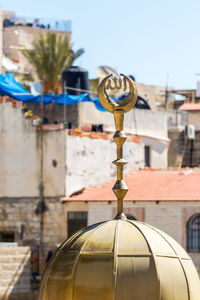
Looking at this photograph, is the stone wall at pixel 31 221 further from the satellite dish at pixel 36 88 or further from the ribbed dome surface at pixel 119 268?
the ribbed dome surface at pixel 119 268

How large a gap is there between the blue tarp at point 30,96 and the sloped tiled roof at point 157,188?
3.67 meters

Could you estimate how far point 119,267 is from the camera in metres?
8.36

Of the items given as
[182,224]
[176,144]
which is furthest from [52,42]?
[182,224]

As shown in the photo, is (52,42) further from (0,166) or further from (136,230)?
(136,230)

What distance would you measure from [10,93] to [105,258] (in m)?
29.2

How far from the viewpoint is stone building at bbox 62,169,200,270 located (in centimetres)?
3259

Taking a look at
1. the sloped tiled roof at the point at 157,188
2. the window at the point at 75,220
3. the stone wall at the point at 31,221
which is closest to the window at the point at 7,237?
the stone wall at the point at 31,221

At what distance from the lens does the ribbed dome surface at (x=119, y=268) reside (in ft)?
27.2

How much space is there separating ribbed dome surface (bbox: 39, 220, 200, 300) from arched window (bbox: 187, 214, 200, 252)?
23651 millimetres

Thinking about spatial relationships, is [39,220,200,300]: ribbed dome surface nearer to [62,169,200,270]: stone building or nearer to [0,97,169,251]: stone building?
[62,169,200,270]: stone building

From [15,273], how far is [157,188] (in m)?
5.93

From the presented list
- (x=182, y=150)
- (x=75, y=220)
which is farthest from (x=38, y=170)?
(x=182, y=150)


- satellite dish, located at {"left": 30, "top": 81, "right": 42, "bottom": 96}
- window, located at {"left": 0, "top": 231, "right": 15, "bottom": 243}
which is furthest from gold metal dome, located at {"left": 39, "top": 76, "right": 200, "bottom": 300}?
satellite dish, located at {"left": 30, "top": 81, "right": 42, "bottom": 96}

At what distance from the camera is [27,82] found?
53.9 m
